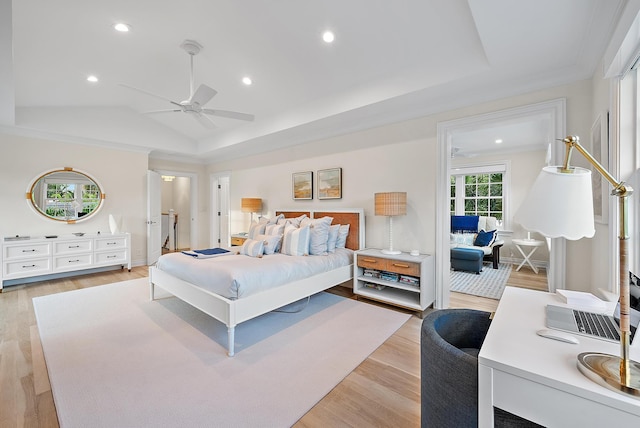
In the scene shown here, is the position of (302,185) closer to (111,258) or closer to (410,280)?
(410,280)

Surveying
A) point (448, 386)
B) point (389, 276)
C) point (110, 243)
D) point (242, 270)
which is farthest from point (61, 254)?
point (448, 386)

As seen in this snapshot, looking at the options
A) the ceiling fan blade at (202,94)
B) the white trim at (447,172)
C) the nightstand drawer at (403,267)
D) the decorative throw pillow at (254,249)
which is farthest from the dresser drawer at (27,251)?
the white trim at (447,172)

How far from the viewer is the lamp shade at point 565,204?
94 centimetres

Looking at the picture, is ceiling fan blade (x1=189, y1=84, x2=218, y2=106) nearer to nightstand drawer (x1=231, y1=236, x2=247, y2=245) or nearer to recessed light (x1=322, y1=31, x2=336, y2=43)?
recessed light (x1=322, y1=31, x2=336, y2=43)

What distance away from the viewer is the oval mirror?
15.1 ft

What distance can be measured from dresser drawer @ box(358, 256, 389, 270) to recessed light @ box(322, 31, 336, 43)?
2497mm

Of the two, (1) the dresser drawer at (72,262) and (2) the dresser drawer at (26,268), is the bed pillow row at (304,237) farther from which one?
(2) the dresser drawer at (26,268)

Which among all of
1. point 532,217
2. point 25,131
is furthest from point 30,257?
point 532,217

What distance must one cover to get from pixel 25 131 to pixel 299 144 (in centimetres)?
444

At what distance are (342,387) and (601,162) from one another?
8.05 ft

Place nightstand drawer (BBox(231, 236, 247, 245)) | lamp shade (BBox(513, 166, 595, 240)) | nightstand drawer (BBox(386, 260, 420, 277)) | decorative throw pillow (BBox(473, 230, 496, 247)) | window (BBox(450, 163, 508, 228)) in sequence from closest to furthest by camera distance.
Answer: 1. lamp shade (BBox(513, 166, 595, 240))
2. nightstand drawer (BBox(386, 260, 420, 277))
3. nightstand drawer (BBox(231, 236, 247, 245))
4. decorative throw pillow (BBox(473, 230, 496, 247))
5. window (BBox(450, 163, 508, 228))

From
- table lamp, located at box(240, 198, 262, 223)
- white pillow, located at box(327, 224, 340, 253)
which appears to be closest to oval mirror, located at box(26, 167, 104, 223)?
table lamp, located at box(240, 198, 262, 223)

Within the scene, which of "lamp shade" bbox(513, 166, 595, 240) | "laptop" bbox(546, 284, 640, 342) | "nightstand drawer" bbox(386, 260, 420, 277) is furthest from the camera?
"nightstand drawer" bbox(386, 260, 420, 277)

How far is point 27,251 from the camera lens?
4.16m
